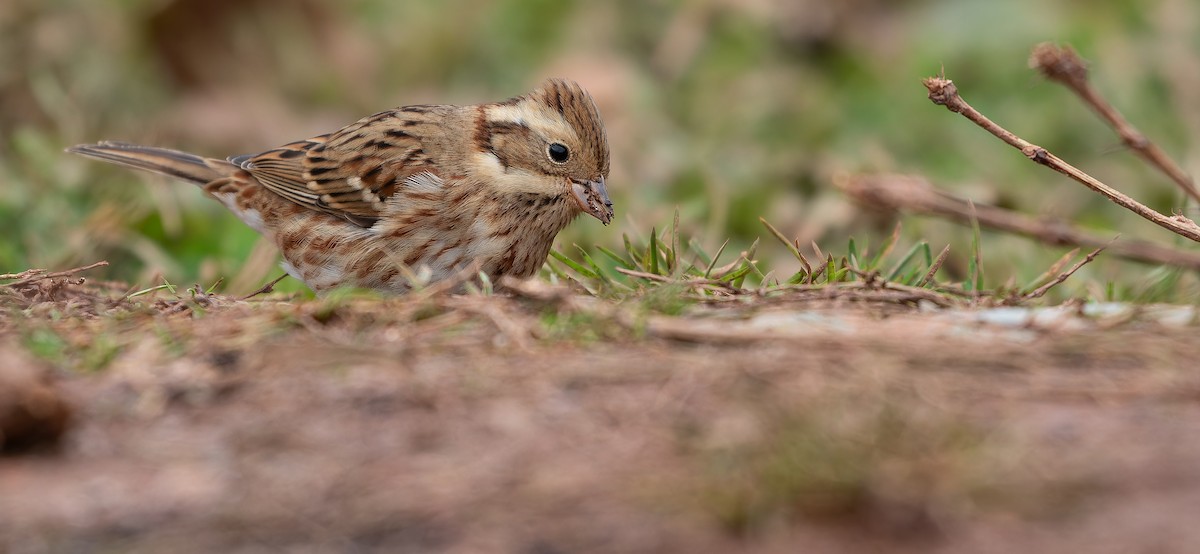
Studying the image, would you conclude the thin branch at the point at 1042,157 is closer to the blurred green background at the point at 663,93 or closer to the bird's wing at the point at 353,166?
the bird's wing at the point at 353,166

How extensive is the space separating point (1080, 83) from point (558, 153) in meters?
2.19

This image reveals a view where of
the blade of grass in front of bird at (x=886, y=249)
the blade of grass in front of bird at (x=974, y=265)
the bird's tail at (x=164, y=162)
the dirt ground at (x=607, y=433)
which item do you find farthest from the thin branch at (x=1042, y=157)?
the bird's tail at (x=164, y=162)

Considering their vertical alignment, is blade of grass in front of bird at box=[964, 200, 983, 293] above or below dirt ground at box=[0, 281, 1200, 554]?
above

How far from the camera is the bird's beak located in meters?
5.81

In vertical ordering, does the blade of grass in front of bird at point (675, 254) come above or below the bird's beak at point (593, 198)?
below

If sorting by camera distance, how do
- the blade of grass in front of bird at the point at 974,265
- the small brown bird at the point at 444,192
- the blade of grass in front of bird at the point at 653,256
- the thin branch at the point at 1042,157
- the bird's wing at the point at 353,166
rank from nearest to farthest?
the thin branch at the point at 1042,157 → the blade of grass in front of bird at the point at 974,265 → the blade of grass in front of bird at the point at 653,256 → the small brown bird at the point at 444,192 → the bird's wing at the point at 353,166

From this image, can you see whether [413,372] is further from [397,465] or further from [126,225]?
[126,225]

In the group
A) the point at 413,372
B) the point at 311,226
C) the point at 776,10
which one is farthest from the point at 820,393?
the point at 776,10

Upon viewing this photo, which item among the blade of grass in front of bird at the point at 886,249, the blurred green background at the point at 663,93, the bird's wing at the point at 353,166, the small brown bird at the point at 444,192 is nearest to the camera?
the blade of grass in front of bird at the point at 886,249

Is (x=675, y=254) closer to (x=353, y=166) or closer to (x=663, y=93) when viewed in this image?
(x=353, y=166)

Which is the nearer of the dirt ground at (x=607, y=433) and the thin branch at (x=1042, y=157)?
the dirt ground at (x=607, y=433)

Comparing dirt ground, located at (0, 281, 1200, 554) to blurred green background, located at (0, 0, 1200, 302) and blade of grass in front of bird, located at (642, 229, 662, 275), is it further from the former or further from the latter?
blurred green background, located at (0, 0, 1200, 302)

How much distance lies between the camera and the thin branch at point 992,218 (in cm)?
481

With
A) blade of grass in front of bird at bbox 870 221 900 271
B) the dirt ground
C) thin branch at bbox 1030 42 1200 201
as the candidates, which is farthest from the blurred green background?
the dirt ground
